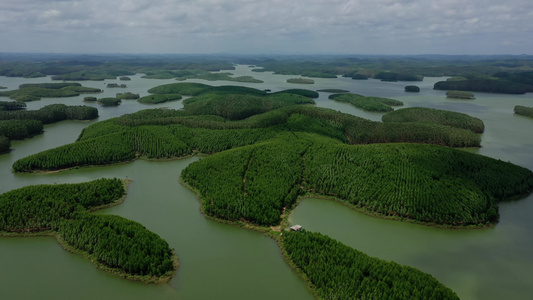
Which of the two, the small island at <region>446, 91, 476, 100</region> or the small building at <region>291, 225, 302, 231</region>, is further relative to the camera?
the small island at <region>446, 91, 476, 100</region>

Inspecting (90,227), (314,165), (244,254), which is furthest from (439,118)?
(90,227)

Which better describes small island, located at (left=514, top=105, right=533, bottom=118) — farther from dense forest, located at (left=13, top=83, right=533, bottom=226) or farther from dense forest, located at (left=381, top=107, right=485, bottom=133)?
dense forest, located at (left=13, top=83, right=533, bottom=226)

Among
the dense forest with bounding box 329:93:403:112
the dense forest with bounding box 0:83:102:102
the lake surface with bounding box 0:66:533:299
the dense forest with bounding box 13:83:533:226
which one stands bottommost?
the lake surface with bounding box 0:66:533:299

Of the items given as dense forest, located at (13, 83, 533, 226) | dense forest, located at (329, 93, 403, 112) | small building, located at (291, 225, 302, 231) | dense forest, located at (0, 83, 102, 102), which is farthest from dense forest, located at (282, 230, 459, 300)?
dense forest, located at (0, 83, 102, 102)

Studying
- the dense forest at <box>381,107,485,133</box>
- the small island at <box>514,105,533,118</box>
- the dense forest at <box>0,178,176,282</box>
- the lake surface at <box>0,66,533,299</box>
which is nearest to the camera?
the lake surface at <box>0,66,533,299</box>

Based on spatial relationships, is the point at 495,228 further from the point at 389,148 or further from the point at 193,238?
the point at 193,238
